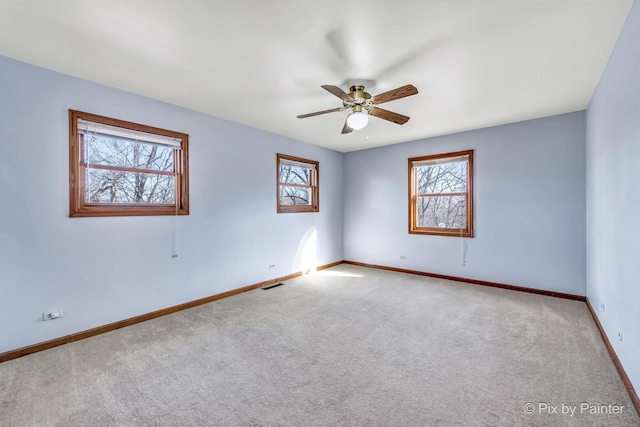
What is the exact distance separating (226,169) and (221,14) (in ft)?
8.10

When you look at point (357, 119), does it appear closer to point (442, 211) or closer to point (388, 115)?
point (388, 115)

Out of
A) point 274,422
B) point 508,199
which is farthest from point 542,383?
point 508,199

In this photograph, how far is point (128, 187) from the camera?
3291 mm

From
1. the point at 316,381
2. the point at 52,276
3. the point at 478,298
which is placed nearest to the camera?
the point at 316,381

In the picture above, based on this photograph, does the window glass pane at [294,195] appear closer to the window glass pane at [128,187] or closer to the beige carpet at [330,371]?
the window glass pane at [128,187]

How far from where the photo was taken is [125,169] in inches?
126

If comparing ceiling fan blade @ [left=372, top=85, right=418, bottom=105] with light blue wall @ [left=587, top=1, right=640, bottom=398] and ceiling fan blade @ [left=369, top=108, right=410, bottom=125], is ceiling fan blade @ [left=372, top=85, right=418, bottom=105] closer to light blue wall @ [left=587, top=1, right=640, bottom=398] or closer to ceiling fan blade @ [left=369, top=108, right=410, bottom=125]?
ceiling fan blade @ [left=369, top=108, right=410, bottom=125]

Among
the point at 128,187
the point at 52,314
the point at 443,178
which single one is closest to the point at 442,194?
the point at 443,178

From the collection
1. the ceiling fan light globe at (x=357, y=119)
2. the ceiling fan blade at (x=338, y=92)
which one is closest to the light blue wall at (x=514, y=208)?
the ceiling fan light globe at (x=357, y=119)

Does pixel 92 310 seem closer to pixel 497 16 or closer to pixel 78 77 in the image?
pixel 78 77

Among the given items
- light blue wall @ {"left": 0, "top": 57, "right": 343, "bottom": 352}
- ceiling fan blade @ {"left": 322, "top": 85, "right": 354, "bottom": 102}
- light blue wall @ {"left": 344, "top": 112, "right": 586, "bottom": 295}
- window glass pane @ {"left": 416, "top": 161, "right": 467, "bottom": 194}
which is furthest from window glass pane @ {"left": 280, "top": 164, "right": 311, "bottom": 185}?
ceiling fan blade @ {"left": 322, "top": 85, "right": 354, "bottom": 102}

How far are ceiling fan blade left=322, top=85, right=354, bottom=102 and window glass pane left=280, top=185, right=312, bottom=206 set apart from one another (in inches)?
103

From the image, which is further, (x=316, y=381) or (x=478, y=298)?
(x=478, y=298)

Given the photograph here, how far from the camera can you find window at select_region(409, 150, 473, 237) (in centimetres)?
484
